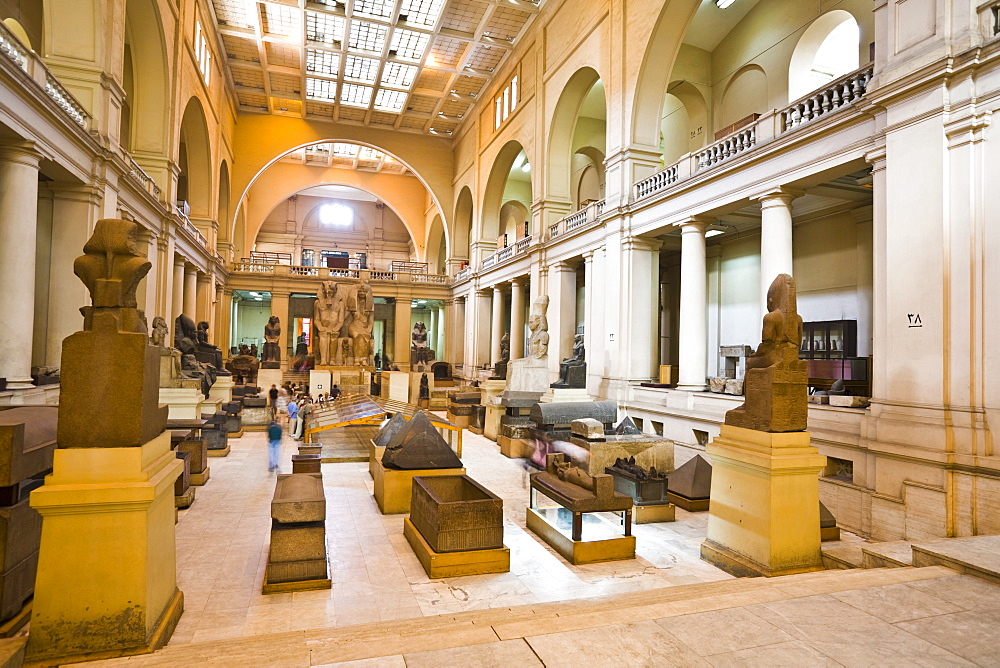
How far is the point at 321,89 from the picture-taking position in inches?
1079

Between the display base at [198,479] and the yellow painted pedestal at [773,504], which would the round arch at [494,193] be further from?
the yellow painted pedestal at [773,504]

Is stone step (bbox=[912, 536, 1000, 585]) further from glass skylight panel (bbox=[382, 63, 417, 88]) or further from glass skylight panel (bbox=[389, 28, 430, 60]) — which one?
glass skylight panel (bbox=[382, 63, 417, 88])

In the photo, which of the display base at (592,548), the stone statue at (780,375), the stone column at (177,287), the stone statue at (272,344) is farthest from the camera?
the stone statue at (272,344)

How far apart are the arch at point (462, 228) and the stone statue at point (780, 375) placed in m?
26.6

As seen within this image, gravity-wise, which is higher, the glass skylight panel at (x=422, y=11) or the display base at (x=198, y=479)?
the glass skylight panel at (x=422, y=11)

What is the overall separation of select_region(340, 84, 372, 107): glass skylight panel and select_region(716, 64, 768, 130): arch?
17766 mm

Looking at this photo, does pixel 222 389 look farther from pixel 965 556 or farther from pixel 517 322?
pixel 965 556

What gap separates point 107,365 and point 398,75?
25863 millimetres

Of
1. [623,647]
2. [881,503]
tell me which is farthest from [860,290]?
[623,647]

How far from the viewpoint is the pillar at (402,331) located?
31.1m

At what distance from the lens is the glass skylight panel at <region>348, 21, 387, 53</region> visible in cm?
2178

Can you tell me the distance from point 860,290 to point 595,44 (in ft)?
32.8

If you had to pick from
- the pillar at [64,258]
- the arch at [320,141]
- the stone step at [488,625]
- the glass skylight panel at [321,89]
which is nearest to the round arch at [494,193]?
the arch at [320,141]

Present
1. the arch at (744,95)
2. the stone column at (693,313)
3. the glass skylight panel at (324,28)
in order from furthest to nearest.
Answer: the glass skylight panel at (324,28), the arch at (744,95), the stone column at (693,313)
